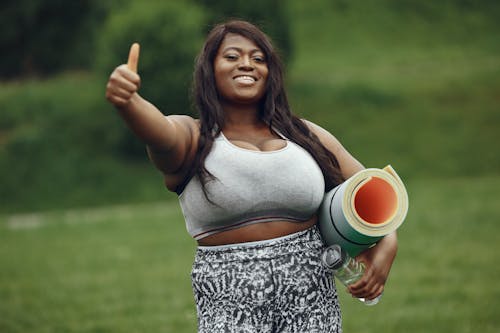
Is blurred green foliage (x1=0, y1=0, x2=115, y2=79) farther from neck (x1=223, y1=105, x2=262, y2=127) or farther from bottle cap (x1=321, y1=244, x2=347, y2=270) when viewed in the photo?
bottle cap (x1=321, y1=244, x2=347, y2=270)

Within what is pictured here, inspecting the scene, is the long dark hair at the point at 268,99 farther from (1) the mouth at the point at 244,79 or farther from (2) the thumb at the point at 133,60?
(2) the thumb at the point at 133,60

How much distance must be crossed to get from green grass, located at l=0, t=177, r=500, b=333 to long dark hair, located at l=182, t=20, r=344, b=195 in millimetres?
3347

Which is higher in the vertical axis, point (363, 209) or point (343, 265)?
point (363, 209)

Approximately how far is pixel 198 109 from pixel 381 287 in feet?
3.48

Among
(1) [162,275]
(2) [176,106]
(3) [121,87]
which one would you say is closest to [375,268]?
(3) [121,87]

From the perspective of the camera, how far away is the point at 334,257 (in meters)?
3.61

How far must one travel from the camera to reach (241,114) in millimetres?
3762

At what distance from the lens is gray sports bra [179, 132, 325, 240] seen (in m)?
3.47

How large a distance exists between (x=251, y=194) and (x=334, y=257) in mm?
444

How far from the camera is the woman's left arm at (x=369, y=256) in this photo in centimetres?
363

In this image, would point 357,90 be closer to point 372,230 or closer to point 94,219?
point 94,219

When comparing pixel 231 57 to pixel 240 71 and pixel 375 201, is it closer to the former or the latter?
pixel 240 71

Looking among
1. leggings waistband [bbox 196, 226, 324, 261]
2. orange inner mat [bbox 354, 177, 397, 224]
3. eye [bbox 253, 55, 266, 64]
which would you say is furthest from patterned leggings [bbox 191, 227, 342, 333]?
eye [bbox 253, 55, 266, 64]

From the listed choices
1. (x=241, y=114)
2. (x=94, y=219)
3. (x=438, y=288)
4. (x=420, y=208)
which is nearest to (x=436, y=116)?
(x=420, y=208)
